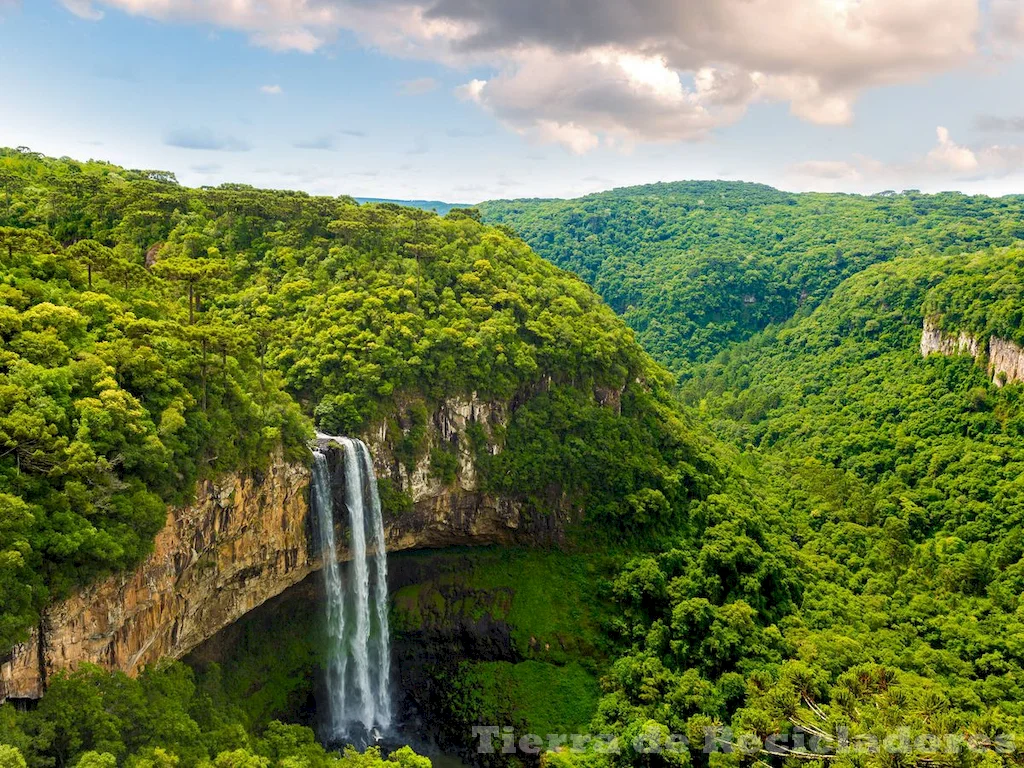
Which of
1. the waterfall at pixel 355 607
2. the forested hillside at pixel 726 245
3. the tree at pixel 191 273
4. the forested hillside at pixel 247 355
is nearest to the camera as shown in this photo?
the forested hillside at pixel 247 355

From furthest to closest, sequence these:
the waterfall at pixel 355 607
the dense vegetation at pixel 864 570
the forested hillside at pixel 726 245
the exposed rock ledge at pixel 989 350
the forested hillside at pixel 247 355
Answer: the forested hillside at pixel 726 245, the exposed rock ledge at pixel 989 350, the waterfall at pixel 355 607, the dense vegetation at pixel 864 570, the forested hillside at pixel 247 355

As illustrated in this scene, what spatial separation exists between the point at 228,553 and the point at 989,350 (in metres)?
60.1

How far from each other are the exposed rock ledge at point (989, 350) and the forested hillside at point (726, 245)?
33.4 metres

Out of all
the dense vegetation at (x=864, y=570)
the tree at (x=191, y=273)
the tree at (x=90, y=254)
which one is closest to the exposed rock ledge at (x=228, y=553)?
the tree at (x=191, y=273)

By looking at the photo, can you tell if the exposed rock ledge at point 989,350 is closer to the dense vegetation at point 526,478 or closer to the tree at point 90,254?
the dense vegetation at point 526,478

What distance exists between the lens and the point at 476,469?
141ft

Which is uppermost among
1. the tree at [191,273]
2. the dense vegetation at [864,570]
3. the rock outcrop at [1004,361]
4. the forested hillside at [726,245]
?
the forested hillside at [726,245]

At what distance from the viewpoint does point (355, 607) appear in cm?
3850

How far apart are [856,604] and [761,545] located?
6490mm

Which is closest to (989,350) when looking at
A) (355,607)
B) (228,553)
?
(355,607)

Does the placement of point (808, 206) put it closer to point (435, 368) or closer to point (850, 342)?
point (850, 342)

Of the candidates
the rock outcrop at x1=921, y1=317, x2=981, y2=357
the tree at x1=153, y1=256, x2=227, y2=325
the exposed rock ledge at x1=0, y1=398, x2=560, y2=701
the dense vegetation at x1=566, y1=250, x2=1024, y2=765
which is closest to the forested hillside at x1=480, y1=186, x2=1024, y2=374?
the dense vegetation at x1=566, y1=250, x2=1024, y2=765

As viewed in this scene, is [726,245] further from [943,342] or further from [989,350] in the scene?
[989,350]

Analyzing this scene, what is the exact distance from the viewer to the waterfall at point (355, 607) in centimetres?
3678
